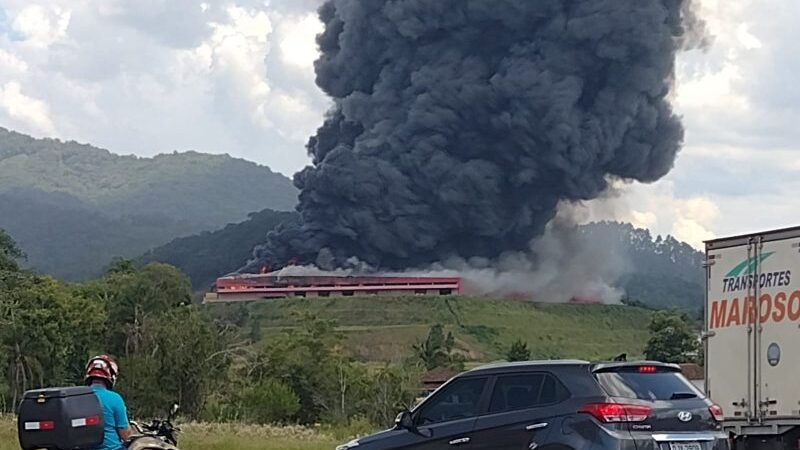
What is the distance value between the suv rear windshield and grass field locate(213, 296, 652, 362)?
74581 mm

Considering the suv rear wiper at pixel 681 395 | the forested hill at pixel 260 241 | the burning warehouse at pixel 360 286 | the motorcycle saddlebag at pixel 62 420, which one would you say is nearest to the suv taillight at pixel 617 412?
the suv rear wiper at pixel 681 395

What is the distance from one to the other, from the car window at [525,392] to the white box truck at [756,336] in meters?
5.96

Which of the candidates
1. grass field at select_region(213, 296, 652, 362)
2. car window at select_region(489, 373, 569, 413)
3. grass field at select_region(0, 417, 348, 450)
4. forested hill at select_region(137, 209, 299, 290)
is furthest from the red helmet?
forested hill at select_region(137, 209, 299, 290)

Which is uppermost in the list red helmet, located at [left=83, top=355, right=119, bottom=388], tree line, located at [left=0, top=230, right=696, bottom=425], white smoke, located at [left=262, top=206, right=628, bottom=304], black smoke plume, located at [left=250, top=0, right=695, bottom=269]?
black smoke plume, located at [left=250, top=0, right=695, bottom=269]

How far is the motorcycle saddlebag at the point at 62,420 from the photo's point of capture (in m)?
11.3

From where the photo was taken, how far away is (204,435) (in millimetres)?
31297

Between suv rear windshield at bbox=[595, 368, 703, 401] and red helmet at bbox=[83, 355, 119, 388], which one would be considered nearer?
red helmet at bbox=[83, 355, 119, 388]

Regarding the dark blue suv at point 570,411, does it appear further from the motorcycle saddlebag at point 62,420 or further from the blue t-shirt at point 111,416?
the motorcycle saddlebag at point 62,420

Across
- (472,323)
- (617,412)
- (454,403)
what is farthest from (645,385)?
(472,323)

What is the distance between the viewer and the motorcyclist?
1146cm

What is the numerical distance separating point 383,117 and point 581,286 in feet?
92.8

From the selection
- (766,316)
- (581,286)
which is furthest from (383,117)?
(766,316)

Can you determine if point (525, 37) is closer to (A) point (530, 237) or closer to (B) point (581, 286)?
(A) point (530, 237)

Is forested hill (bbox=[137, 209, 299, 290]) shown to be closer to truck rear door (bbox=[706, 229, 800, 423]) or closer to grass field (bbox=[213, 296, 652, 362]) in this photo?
grass field (bbox=[213, 296, 652, 362])
